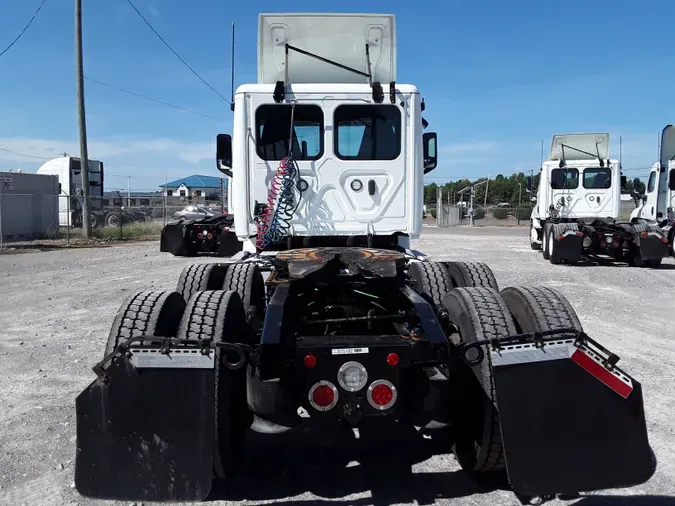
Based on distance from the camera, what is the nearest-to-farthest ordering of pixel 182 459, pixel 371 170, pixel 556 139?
pixel 182 459 → pixel 371 170 → pixel 556 139

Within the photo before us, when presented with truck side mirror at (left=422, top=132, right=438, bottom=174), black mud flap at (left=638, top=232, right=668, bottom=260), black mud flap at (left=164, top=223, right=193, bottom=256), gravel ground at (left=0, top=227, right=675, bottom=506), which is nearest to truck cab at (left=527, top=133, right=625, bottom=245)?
black mud flap at (left=638, top=232, right=668, bottom=260)

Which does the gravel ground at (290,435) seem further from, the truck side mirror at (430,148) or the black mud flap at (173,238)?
the black mud flap at (173,238)

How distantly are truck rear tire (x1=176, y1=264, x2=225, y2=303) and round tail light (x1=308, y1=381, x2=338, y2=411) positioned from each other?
2.55 m

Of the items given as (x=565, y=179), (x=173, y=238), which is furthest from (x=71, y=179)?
(x=565, y=179)

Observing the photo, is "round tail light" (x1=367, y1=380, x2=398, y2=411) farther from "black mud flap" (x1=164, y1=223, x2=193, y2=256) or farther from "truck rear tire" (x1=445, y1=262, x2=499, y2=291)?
"black mud flap" (x1=164, y1=223, x2=193, y2=256)

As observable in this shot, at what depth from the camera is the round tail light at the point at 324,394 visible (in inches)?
121

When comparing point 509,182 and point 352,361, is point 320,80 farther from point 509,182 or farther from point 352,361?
point 509,182

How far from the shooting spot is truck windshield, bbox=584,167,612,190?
17.6 m

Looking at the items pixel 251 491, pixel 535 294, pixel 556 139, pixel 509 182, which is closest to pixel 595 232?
pixel 556 139

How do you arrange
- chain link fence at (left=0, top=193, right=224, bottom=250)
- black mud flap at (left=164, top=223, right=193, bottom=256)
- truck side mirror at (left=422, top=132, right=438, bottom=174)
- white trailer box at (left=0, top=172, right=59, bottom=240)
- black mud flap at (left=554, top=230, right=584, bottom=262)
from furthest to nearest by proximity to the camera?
white trailer box at (left=0, top=172, right=59, bottom=240) → chain link fence at (left=0, top=193, right=224, bottom=250) → black mud flap at (left=164, top=223, right=193, bottom=256) → black mud flap at (left=554, top=230, right=584, bottom=262) → truck side mirror at (left=422, top=132, right=438, bottom=174)

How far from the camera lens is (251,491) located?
12.0 ft

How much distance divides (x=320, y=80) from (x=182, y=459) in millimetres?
4931

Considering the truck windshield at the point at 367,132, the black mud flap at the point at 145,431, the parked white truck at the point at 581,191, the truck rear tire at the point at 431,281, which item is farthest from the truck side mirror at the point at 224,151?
the parked white truck at the point at 581,191

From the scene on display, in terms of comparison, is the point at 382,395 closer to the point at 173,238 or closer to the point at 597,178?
the point at 173,238
